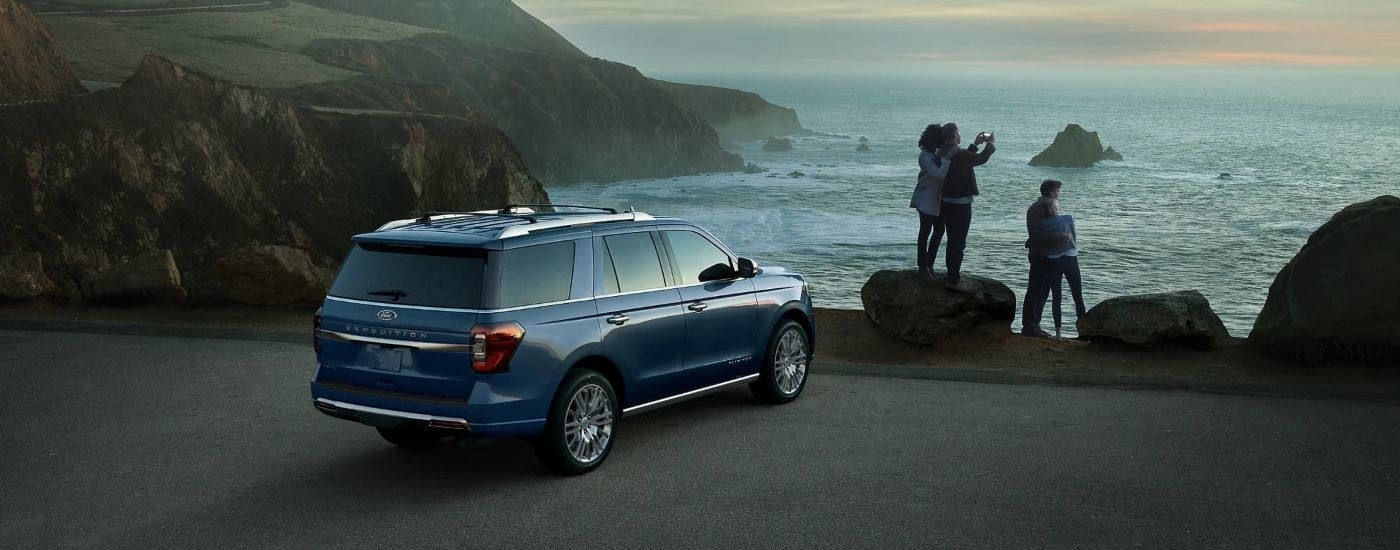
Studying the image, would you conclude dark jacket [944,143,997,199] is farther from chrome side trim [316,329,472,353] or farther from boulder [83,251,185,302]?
boulder [83,251,185,302]

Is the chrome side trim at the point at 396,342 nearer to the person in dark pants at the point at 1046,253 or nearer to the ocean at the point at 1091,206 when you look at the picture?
the person in dark pants at the point at 1046,253

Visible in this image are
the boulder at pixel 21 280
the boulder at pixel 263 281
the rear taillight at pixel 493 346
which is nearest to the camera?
the rear taillight at pixel 493 346

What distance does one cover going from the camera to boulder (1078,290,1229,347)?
13.0 meters

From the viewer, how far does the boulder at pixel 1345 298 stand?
12.2 metres

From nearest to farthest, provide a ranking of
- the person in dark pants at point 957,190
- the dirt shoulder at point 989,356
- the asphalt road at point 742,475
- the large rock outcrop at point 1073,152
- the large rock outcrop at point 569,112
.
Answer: the asphalt road at point 742,475
the dirt shoulder at point 989,356
the person in dark pants at point 957,190
the large rock outcrop at point 569,112
the large rock outcrop at point 1073,152

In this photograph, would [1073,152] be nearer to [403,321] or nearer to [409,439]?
[409,439]

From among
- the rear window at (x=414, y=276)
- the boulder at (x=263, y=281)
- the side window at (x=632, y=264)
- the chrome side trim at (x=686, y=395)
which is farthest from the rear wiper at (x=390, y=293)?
the boulder at (x=263, y=281)

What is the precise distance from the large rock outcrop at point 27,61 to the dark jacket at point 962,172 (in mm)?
30721

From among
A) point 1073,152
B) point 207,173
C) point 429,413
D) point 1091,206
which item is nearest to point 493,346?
point 429,413

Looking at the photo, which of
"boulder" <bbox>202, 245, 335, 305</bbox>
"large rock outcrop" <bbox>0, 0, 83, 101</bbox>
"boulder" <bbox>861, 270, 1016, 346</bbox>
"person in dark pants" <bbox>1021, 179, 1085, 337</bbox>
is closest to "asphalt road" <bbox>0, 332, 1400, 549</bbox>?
"boulder" <bbox>861, 270, 1016, 346</bbox>

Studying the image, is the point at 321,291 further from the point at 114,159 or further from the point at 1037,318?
the point at 114,159

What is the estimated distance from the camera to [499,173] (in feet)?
176

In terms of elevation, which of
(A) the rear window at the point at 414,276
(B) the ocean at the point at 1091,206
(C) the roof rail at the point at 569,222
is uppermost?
(C) the roof rail at the point at 569,222

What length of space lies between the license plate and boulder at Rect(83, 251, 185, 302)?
9.19 m
